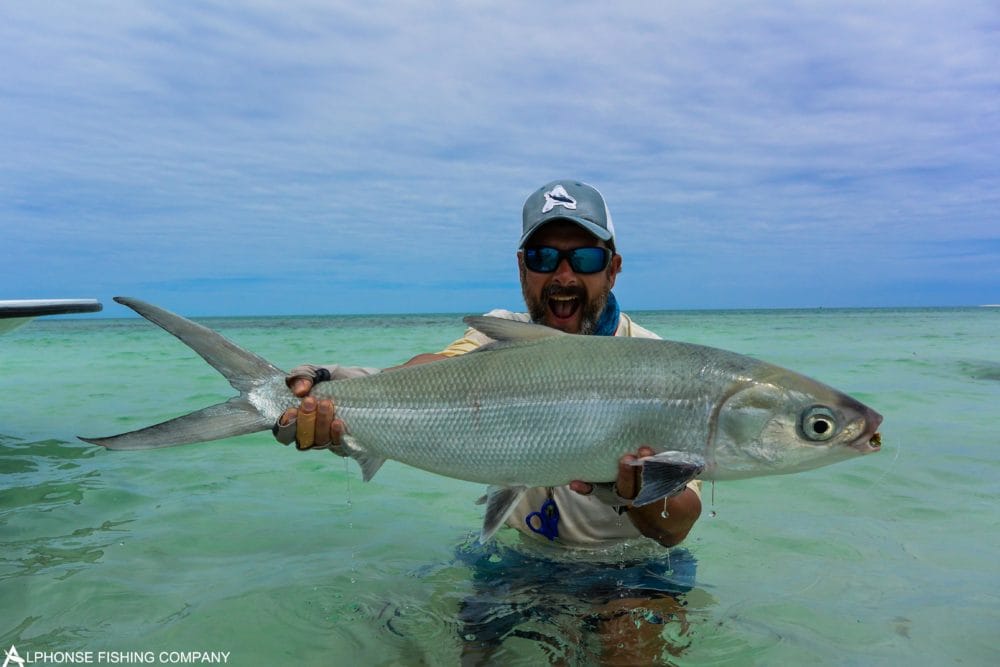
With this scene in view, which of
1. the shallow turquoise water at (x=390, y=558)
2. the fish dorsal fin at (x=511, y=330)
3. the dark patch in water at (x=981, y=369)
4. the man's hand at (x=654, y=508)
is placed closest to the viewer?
the man's hand at (x=654, y=508)

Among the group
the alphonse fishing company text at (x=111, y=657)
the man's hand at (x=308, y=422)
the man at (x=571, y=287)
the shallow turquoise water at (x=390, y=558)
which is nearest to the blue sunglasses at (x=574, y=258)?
the man at (x=571, y=287)

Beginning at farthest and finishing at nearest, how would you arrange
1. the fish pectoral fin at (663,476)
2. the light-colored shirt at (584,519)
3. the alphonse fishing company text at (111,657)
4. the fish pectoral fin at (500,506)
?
the light-colored shirt at (584,519), the alphonse fishing company text at (111,657), the fish pectoral fin at (500,506), the fish pectoral fin at (663,476)

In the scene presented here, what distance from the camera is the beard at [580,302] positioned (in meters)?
3.84

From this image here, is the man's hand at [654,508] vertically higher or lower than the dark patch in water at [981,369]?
higher

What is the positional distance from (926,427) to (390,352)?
49.7ft

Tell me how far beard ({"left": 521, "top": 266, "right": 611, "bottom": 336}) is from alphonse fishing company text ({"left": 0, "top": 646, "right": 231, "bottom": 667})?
2.20m

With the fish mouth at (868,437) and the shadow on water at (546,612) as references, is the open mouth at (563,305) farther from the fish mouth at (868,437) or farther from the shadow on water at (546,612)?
the fish mouth at (868,437)

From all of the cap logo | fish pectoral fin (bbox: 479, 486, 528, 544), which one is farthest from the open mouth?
fish pectoral fin (bbox: 479, 486, 528, 544)

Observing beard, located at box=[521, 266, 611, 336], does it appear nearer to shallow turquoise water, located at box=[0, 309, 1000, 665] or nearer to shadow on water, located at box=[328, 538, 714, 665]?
shadow on water, located at box=[328, 538, 714, 665]

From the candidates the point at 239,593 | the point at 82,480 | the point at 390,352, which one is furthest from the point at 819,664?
the point at 390,352

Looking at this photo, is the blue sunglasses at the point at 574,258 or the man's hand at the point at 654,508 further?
the blue sunglasses at the point at 574,258

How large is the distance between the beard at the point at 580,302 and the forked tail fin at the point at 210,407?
4.63ft

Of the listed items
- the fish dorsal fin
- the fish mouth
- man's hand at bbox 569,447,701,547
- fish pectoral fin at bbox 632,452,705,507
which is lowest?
man's hand at bbox 569,447,701,547

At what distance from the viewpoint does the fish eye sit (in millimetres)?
2668
